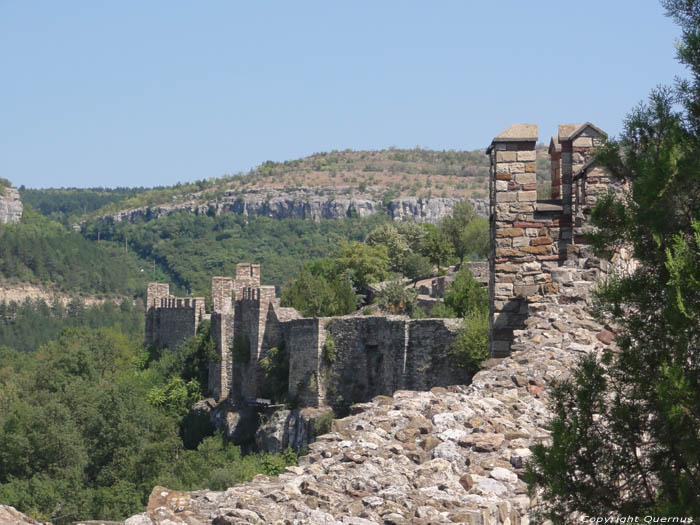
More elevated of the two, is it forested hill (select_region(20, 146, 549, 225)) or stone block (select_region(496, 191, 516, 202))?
forested hill (select_region(20, 146, 549, 225))

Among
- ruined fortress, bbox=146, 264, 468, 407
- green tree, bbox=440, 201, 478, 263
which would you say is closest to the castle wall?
ruined fortress, bbox=146, 264, 468, 407

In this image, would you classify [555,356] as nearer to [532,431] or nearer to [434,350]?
[532,431]

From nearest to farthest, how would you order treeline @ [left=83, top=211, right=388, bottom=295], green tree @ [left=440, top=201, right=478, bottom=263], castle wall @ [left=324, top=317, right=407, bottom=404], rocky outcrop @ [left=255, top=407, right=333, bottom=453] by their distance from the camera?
castle wall @ [left=324, top=317, right=407, bottom=404] < rocky outcrop @ [left=255, top=407, right=333, bottom=453] < green tree @ [left=440, top=201, right=478, bottom=263] < treeline @ [left=83, top=211, right=388, bottom=295]

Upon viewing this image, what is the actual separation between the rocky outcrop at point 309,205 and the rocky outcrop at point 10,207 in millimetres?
18247

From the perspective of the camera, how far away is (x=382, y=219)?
14938 centimetres

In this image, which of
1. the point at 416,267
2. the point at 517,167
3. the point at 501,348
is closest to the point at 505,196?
the point at 517,167

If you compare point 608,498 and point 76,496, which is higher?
point 608,498

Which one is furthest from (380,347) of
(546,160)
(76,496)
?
(546,160)

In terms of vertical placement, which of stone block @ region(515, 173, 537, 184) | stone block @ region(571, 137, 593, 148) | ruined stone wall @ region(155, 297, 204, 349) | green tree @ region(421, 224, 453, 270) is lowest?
ruined stone wall @ region(155, 297, 204, 349)

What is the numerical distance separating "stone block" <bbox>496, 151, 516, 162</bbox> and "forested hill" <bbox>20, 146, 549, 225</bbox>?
454ft

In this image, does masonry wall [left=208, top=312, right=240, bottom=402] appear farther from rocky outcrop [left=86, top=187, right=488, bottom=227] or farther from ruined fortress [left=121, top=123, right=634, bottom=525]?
rocky outcrop [left=86, top=187, right=488, bottom=227]

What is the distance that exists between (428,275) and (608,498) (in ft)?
146

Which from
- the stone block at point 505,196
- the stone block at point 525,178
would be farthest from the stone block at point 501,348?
the stone block at point 525,178

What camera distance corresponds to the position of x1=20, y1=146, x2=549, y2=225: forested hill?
166m
